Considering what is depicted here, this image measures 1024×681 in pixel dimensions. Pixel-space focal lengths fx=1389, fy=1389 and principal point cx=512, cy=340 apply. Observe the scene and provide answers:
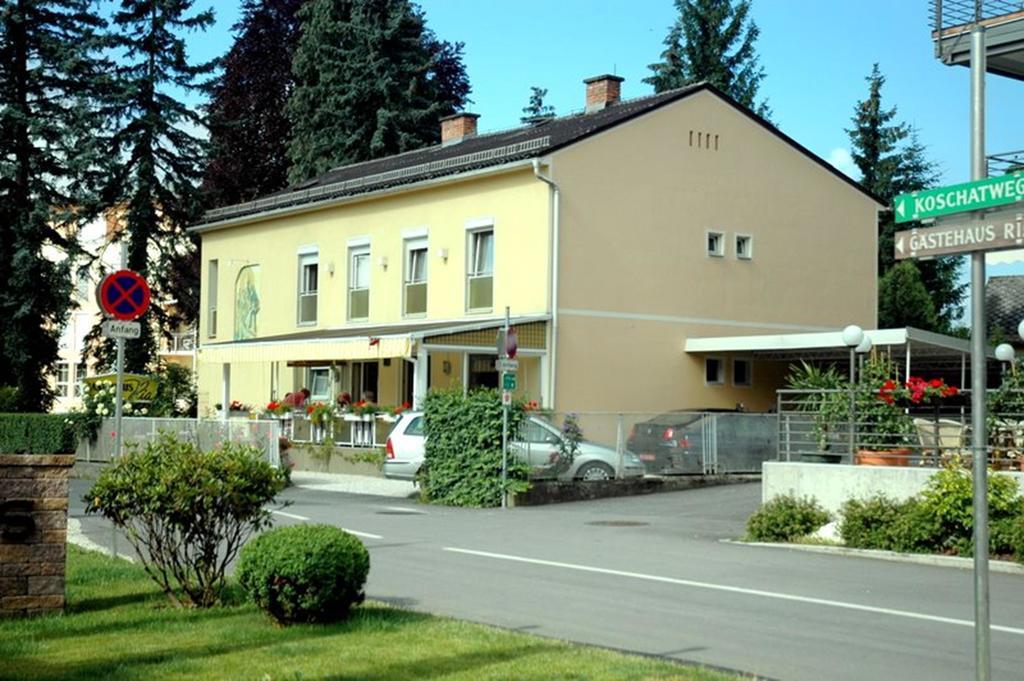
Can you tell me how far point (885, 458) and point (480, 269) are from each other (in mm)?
17637

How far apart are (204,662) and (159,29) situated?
134ft

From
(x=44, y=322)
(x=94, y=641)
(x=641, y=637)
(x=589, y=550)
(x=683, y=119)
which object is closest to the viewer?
(x=94, y=641)

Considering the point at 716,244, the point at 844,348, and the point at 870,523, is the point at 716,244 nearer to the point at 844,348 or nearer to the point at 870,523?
the point at 844,348

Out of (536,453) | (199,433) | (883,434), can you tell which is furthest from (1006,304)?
(883,434)

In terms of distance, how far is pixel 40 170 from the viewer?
46156 millimetres

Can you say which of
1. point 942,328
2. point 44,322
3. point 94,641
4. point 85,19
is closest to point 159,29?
point 85,19

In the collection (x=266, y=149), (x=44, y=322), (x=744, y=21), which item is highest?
(x=744, y=21)

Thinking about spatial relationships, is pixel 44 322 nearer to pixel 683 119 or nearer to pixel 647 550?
pixel 683 119

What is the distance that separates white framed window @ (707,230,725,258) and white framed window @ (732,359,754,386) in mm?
2848

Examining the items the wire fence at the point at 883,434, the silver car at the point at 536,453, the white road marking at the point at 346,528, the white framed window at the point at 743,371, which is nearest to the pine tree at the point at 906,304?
the white framed window at the point at 743,371

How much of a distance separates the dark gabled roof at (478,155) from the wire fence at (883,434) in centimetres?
1399

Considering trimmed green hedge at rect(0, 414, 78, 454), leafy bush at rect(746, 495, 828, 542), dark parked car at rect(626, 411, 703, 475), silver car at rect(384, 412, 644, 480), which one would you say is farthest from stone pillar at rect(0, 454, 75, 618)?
trimmed green hedge at rect(0, 414, 78, 454)

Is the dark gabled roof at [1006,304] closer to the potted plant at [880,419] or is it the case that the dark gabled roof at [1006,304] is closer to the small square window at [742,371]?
the small square window at [742,371]

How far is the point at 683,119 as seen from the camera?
3488 cm
